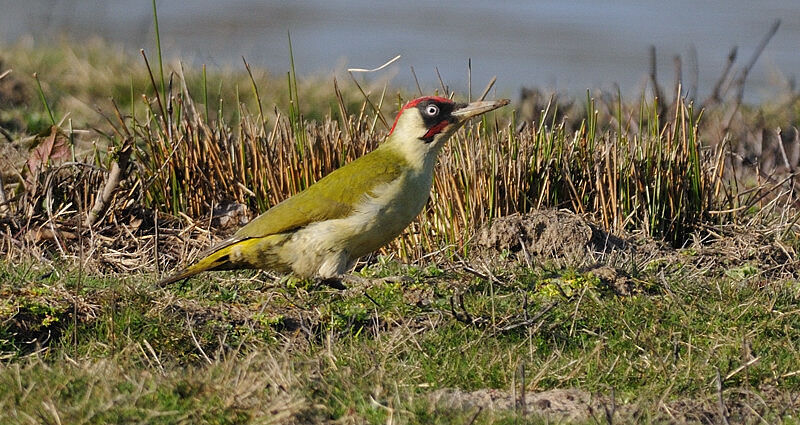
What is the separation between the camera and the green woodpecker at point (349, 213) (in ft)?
18.0

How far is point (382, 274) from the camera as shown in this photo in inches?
226

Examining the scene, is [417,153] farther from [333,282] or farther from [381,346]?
[381,346]

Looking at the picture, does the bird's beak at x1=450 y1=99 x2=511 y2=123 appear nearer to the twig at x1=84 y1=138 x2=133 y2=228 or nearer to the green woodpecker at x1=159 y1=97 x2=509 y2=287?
the green woodpecker at x1=159 y1=97 x2=509 y2=287

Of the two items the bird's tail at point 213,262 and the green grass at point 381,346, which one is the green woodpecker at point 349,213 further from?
the green grass at point 381,346

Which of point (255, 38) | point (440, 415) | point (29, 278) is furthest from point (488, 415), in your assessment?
point (255, 38)

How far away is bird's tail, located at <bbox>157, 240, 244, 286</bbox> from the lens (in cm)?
541

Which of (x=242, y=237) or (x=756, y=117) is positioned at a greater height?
(x=242, y=237)

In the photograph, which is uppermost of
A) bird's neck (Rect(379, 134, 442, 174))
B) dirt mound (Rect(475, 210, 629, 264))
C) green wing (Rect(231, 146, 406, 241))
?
bird's neck (Rect(379, 134, 442, 174))

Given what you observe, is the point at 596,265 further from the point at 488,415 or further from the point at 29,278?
the point at 29,278

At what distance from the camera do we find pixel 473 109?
5.68 m

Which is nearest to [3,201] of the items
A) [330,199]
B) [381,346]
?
[330,199]

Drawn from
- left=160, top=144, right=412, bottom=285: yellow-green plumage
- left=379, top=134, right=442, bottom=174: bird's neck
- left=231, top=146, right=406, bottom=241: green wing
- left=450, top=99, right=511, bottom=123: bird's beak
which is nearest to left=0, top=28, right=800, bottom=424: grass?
left=160, top=144, right=412, bottom=285: yellow-green plumage

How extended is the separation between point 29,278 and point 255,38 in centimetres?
1228

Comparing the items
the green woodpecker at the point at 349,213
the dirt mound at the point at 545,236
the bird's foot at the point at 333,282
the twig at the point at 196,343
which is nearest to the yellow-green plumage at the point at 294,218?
the green woodpecker at the point at 349,213
